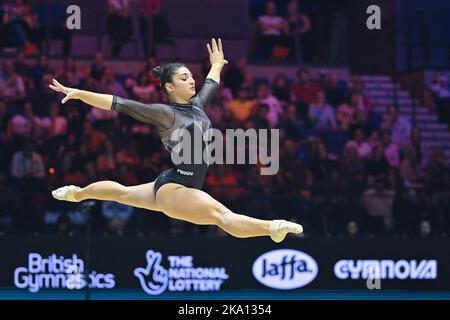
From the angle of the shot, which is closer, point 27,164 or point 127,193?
point 127,193

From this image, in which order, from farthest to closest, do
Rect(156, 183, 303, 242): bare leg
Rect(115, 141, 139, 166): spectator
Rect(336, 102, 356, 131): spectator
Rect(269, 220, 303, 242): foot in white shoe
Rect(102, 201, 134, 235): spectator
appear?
Rect(336, 102, 356, 131): spectator
Rect(115, 141, 139, 166): spectator
Rect(102, 201, 134, 235): spectator
Rect(156, 183, 303, 242): bare leg
Rect(269, 220, 303, 242): foot in white shoe

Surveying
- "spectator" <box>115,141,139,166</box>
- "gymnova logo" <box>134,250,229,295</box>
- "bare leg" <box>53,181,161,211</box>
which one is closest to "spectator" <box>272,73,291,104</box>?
"spectator" <box>115,141,139,166</box>

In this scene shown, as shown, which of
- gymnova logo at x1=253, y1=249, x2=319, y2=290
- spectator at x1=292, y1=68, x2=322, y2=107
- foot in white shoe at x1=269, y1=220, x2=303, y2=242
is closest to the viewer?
foot in white shoe at x1=269, y1=220, x2=303, y2=242

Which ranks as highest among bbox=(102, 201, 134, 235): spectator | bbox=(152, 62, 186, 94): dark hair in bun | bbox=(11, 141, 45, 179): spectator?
bbox=(152, 62, 186, 94): dark hair in bun

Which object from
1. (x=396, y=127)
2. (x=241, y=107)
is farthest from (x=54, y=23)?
(x=396, y=127)

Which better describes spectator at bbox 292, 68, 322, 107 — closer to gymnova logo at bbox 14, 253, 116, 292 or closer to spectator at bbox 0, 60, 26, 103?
spectator at bbox 0, 60, 26, 103

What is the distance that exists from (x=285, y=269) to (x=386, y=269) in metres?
1.31

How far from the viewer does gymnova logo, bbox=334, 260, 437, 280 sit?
41.1 feet

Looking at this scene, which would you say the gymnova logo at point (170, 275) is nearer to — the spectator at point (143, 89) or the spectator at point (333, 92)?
the spectator at point (143, 89)

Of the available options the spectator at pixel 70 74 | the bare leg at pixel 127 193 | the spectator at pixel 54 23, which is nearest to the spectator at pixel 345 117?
the spectator at pixel 70 74

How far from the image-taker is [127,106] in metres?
7.31

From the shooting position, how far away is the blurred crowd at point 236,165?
499 inches

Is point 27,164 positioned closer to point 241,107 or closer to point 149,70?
point 149,70
